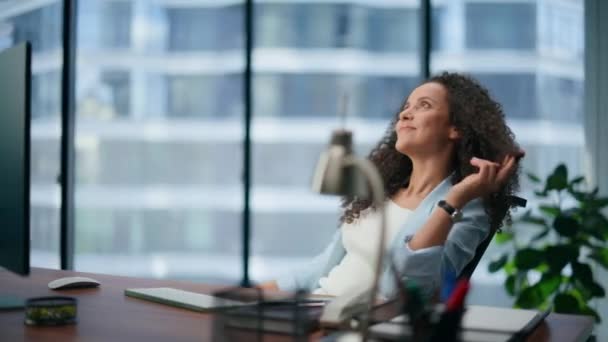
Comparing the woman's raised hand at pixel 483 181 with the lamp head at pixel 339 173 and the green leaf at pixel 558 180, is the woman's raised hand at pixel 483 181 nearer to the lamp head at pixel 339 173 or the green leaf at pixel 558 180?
the lamp head at pixel 339 173

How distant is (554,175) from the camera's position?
3.40 m

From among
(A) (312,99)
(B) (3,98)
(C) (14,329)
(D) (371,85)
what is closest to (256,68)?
(A) (312,99)

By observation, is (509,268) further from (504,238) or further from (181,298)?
(181,298)

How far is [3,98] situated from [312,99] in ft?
10.1

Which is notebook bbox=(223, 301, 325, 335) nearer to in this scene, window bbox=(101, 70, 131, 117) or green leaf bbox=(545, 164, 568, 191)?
green leaf bbox=(545, 164, 568, 191)

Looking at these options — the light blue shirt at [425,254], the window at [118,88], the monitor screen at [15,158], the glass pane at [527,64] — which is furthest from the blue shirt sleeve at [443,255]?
the window at [118,88]

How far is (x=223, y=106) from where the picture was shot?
4383 mm

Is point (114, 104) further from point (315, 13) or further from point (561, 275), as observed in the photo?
point (561, 275)

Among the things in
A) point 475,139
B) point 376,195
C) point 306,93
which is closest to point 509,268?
point 306,93

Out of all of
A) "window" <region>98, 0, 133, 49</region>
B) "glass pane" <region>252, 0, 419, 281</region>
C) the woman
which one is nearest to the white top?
the woman

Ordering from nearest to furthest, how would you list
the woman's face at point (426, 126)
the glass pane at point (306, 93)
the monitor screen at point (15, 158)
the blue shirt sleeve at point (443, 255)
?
the monitor screen at point (15, 158) → the blue shirt sleeve at point (443, 255) → the woman's face at point (426, 126) → the glass pane at point (306, 93)

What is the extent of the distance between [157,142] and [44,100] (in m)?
0.76

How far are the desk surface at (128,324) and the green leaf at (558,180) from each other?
80.3 inches

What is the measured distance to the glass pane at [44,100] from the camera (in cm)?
455
